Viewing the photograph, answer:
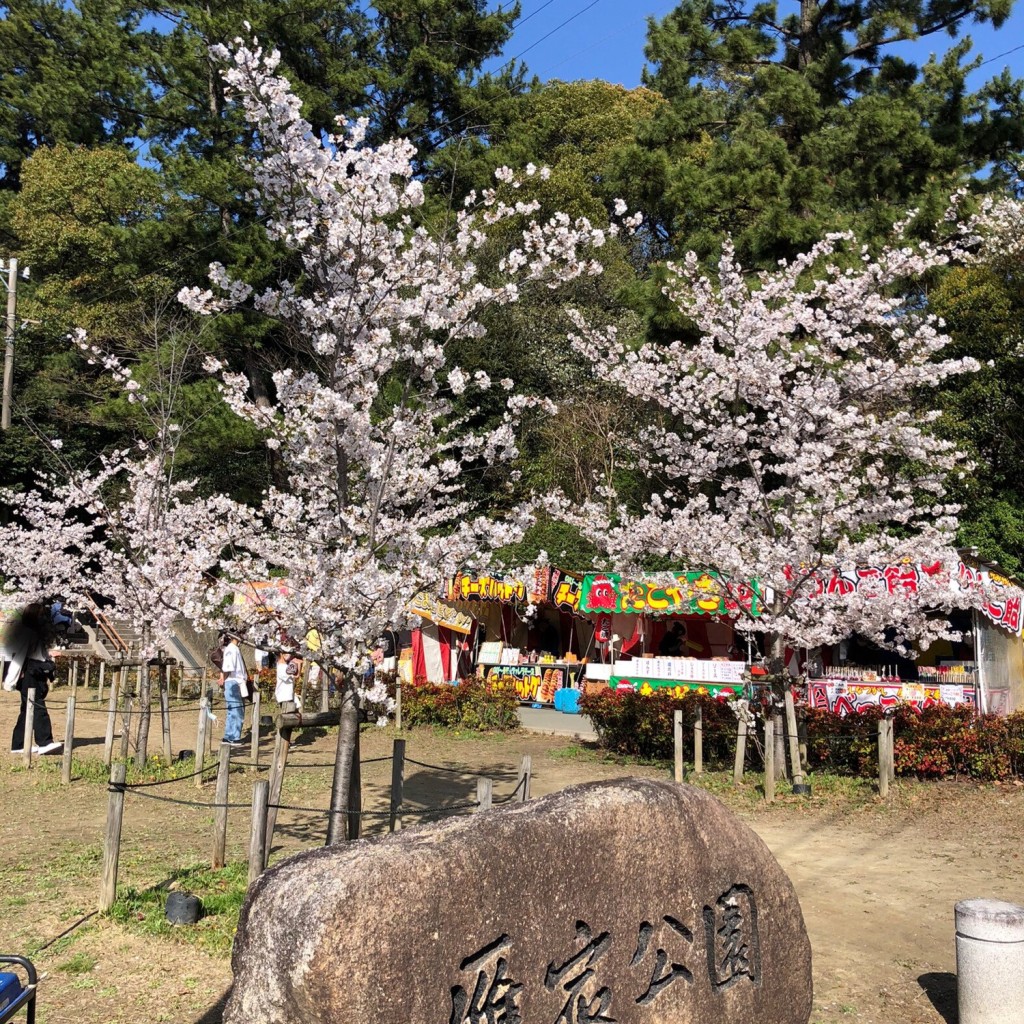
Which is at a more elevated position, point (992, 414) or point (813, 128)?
point (813, 128)

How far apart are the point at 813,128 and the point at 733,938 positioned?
56.1ft

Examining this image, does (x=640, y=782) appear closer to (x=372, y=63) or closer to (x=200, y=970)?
(x=200, y=970)

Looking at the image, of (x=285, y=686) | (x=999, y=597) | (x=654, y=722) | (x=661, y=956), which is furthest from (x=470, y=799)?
(x=999, y=597)

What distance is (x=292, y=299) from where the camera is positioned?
331 inches

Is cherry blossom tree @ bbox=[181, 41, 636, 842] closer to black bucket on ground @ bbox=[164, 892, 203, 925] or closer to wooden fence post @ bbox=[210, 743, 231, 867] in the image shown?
black bucket on ground @ bbox=[164, 892, 203, 925]

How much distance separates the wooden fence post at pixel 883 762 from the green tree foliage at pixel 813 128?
30.2 ft

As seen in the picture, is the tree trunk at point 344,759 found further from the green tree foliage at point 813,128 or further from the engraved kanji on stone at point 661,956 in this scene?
the green tree foliage at point 813,128

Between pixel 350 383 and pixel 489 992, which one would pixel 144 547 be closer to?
pixel 350 383

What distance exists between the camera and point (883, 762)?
11594mm

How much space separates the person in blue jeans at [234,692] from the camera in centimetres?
1432

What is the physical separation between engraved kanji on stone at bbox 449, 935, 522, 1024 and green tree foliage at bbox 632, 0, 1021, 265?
1546 cm

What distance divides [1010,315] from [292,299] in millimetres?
15952

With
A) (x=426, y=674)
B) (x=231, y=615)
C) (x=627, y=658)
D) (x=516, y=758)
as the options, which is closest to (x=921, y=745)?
(x=516, y=758)

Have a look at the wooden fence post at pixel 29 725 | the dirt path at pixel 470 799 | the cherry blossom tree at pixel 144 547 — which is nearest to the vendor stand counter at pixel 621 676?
the dirt path at pixel 470 799
